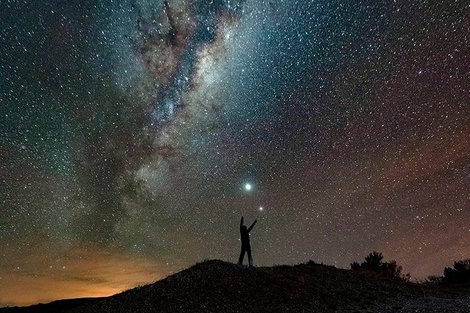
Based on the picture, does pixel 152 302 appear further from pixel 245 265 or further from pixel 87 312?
pixel 245 265

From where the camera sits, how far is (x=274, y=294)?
1568cm

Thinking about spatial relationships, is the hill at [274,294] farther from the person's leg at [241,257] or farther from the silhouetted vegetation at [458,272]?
the silhouetted vegetation at [458,272]

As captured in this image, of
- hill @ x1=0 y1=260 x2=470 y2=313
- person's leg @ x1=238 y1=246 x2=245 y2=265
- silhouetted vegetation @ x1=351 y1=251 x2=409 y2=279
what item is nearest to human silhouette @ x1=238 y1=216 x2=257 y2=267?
person's leg @ x1=238 y1=246 x2=245 y2=265

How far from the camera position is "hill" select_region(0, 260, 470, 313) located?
14680 millimetres

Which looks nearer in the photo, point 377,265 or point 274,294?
point 274,294

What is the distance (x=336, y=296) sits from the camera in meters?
16.5

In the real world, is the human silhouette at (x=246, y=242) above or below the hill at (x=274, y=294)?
above

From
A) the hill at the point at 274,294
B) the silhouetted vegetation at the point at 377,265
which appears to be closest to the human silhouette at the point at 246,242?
the hill at the point at 274,294

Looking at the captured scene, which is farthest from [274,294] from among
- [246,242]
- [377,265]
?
[377,265]

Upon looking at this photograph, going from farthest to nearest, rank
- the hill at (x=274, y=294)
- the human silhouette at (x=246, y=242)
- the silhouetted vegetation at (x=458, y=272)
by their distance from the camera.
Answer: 1. the silhouetted vegetation at (x=458, y=272)
2. the human silhouette at (x=246, y=242)
3. the hill at (x=274, y=294)

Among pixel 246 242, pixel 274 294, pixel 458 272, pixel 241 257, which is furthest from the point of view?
pixel 458 272

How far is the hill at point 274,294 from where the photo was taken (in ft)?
48.2

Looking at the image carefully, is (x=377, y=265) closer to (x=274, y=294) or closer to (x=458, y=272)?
(x=458, y=272)

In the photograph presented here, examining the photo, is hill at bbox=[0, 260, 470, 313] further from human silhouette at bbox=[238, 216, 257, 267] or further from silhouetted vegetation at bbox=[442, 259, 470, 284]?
silhouetted vegetation at bbox=[442, 259, 470, 284]
